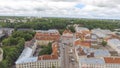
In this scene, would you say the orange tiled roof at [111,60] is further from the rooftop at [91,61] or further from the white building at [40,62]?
the white building at [40,62]

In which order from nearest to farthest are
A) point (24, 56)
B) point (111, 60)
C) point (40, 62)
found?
point (40, 62) < point (111, 60) < point (24, 56)

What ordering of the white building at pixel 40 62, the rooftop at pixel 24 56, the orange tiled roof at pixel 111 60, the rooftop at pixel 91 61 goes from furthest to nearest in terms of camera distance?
the orange tiled roof at pixel 111 60 < the rooftop at pixel 91 61 < the rooftop at pixel 24 56 < the white building at pixel 40 62

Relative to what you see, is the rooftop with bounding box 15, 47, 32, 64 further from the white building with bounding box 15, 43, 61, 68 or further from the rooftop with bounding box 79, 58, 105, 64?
the rooftop with bounding box 79, 58, 105, 64

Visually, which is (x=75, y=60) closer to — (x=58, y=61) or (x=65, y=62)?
(x=65, y=62)

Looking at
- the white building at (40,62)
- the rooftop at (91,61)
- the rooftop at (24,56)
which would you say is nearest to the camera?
the white building at (40,62)

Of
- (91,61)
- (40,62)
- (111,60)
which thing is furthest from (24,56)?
(111,60)

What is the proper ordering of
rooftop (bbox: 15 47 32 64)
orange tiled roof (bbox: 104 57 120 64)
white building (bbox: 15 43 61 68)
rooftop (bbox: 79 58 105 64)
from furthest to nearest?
1. orange tiled roof (bbox: 104 57 120 64)
2. rooftop (bbox: 79 58 105 64)
3. rooftop (bbox: 15 47 32 64)
4. white building (bbox: 15 43 61 68)

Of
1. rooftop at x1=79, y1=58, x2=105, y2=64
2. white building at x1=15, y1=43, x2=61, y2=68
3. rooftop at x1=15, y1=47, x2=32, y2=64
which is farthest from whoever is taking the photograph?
rooftop at x1=79, y1=58, x2=105, y2=64

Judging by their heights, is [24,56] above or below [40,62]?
above

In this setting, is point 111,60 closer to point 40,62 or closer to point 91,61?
point 91,61

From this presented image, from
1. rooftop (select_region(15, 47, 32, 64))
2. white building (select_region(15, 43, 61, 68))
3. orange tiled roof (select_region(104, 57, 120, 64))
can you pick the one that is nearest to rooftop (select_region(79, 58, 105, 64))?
orange tiled roof (select_region(104, 57, 120, 64))

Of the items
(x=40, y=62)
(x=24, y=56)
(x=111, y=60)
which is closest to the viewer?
(x=40, y=62)

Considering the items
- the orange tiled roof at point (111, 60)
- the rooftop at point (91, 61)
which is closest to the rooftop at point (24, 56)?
the rooftop at point (91, 61)
